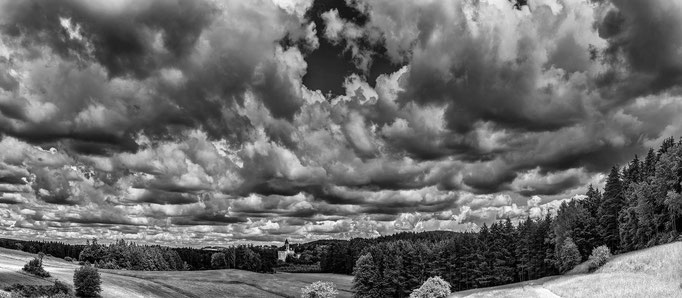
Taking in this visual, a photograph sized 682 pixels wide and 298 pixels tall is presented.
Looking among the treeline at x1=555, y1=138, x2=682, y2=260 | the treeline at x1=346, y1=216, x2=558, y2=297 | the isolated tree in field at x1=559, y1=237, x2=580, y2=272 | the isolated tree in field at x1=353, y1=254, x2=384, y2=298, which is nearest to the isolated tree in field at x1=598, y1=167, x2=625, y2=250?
the treeline at x1=555, y1=138, x2=682, y2=260

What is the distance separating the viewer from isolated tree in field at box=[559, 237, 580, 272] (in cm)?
9762

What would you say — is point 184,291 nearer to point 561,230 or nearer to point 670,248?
point 561,230

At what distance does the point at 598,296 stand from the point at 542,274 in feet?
250

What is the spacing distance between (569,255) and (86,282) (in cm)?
8648

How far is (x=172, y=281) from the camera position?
127 meters

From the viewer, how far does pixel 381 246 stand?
489 feet

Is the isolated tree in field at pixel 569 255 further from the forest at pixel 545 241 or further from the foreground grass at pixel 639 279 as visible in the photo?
the foreground grass at pixel 639 279

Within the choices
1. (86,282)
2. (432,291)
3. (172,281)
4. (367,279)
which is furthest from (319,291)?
(172,281)

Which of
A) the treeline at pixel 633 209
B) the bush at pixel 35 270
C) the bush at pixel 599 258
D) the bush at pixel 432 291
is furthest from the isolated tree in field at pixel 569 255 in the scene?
the bush at pixel 35 270

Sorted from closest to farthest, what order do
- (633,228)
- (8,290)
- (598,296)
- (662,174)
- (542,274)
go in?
(598,296) → (8,290) → (662,174) → (633,228) → (542,274)

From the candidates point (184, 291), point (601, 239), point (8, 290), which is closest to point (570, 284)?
point (601, 239)

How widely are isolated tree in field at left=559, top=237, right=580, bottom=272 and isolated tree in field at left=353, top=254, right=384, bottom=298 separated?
43.2 meters

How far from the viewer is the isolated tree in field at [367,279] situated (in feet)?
401

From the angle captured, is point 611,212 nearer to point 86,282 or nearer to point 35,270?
point 86,282
